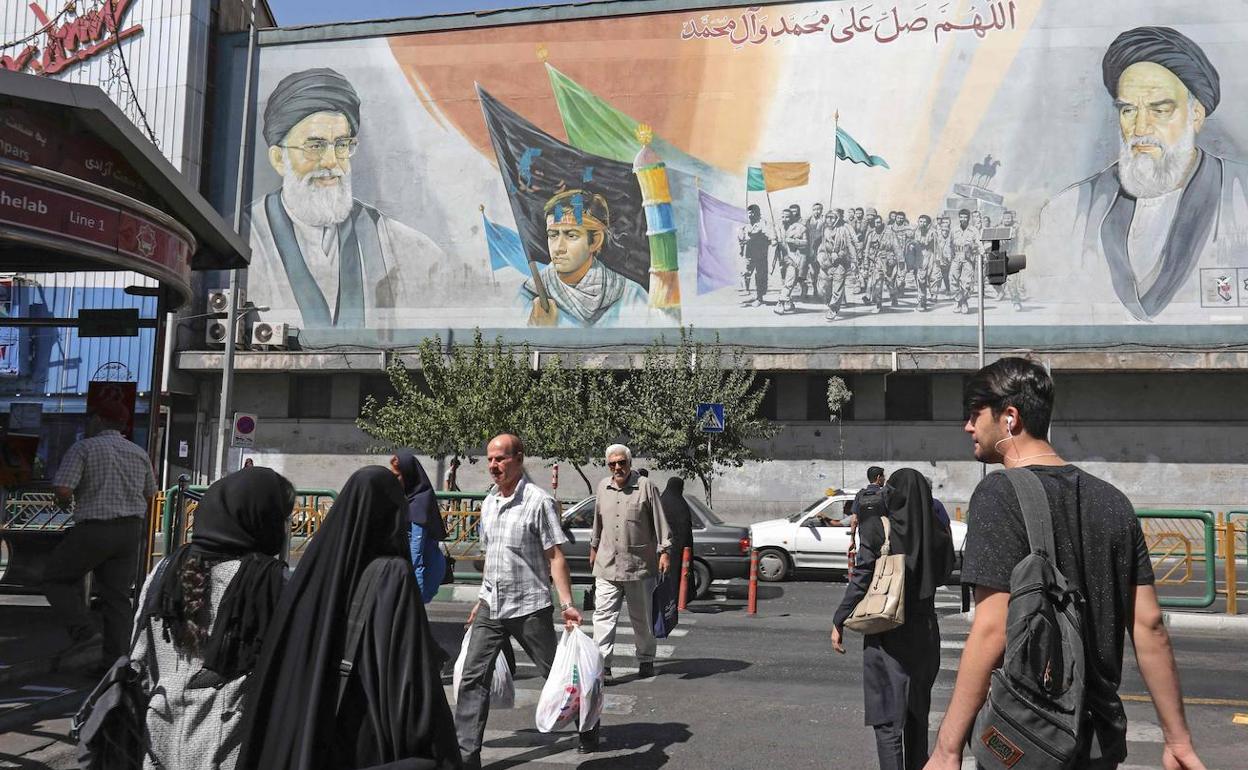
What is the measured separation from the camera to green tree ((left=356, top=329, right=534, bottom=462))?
26.1m

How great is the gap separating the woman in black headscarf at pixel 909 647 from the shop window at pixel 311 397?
94.3ft

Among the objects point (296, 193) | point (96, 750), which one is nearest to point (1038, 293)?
point (296, 193)

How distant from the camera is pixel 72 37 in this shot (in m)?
32.7

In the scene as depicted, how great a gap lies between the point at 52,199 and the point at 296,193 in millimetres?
27515

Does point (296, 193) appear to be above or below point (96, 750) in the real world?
above

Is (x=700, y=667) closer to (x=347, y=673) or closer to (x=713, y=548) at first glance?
(x=713, y=548)

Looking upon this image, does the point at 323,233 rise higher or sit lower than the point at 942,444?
higher

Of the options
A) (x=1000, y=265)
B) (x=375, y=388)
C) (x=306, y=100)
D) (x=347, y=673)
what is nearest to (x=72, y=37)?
(x=306, y=100)

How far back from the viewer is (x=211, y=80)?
32875 mm

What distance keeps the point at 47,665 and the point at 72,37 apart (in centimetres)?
3196

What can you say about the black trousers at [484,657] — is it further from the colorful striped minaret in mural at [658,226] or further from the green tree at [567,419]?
the colorful striped minaret in mural at [658,226]

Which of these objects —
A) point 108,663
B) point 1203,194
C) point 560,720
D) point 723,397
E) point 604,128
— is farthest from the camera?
point 604,128

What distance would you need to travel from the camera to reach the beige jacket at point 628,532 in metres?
8.19

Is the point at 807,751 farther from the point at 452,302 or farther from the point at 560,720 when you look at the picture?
the point at 452,302
